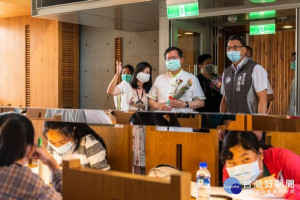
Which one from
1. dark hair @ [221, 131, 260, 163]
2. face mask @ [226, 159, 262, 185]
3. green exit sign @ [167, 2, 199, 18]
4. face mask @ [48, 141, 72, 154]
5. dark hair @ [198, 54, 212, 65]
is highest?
green exit sign @ [167, 2, 199, 18]

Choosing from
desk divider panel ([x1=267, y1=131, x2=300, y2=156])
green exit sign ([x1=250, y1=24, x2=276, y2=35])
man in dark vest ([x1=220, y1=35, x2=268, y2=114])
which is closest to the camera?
desk divider panel ([x1=267, y1=131, x2=300, y2=156])

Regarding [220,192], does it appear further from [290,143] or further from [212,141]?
[290,143]

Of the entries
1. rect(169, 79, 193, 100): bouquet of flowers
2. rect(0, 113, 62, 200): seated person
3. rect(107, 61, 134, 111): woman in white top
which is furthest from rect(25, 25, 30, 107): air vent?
rect(0, 113, 62, 200): seated person

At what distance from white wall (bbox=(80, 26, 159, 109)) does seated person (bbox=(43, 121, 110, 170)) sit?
550 cm

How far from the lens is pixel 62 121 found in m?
2.08

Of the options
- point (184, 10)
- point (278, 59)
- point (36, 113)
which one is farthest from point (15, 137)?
point (278, 59)

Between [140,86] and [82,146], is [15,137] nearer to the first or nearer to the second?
[82,146]

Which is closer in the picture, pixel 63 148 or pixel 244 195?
pixel 244 195

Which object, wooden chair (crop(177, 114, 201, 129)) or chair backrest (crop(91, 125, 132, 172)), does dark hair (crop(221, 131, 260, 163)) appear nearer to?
wooden chair (crop(177, 114, 201, 129))

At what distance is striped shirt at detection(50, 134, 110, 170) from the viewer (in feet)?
6.54

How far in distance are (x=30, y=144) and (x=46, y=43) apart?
6556mm

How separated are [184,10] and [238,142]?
3.28 meters

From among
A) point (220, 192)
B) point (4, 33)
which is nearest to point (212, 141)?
point (220, 192)

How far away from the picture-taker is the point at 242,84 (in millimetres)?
A: 4176
